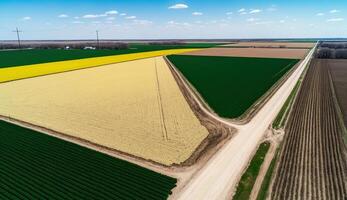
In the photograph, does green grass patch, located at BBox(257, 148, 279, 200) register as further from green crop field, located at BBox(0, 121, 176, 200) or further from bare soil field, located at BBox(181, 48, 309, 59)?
bare soil field, located at BBox(181, 48, 309, 59)

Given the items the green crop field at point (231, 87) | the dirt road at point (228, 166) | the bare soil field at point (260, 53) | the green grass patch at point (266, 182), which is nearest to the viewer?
the green grass patch at point (266, 182)

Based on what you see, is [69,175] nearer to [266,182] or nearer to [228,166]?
[228,166]

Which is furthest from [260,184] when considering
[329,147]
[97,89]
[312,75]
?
[312,75]

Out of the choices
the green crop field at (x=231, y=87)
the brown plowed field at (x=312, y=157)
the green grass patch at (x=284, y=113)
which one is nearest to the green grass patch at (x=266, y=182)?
the brown plowed field at (x=312, y=157)

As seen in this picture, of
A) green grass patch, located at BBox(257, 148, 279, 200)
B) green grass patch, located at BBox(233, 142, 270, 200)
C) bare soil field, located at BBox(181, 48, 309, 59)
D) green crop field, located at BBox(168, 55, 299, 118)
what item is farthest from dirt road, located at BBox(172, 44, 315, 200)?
bare soil field, located at BBox(181, 48, 309, 59)

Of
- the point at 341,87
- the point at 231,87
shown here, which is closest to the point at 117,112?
the point at 231,87

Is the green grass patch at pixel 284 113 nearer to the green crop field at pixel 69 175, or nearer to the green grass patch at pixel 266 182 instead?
the green grass patch at pixel 266 182
